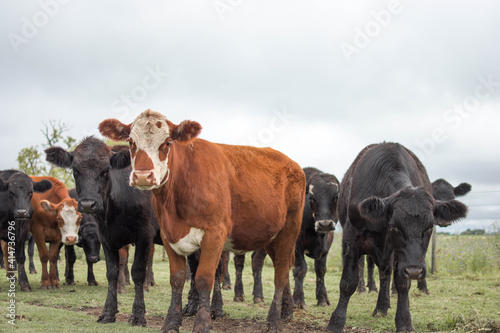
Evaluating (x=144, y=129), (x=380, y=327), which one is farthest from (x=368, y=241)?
(x=144, y=129)

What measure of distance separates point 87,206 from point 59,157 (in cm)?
153

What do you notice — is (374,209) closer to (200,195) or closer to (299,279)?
(200,195)

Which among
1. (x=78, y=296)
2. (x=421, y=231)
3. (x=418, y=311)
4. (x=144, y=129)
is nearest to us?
(x=144, y=129)

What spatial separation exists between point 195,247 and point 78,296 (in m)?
5.02

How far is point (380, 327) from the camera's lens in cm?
701

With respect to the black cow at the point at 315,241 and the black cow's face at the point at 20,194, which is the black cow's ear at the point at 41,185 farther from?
the black cow at the point at 315,241

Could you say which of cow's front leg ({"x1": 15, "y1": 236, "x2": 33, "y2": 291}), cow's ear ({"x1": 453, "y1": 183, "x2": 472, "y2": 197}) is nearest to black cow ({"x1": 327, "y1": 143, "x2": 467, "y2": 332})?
cow's ear ({"x1": 453, "y1": 183, "x2": 472, "y2": 197})

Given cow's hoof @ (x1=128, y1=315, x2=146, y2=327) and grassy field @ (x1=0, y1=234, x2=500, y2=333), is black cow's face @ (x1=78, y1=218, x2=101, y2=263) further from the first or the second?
cow's hoof @ (x1=128, y1=315, x2=146, y2=327)

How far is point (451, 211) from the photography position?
6156 mm

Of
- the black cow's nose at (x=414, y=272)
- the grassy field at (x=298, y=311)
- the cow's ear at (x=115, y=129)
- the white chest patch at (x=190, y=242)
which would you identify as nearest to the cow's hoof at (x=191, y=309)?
the grassy field at (x=298, y=311)

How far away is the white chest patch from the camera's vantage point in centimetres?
559

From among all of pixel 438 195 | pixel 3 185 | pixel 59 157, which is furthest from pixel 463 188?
pixel 3 185

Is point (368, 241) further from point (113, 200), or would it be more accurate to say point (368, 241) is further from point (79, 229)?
point (79, 229)

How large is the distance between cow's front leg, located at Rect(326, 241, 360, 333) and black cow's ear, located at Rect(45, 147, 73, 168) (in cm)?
459
